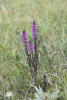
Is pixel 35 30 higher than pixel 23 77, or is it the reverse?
pixel 35 30

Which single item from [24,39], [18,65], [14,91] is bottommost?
[14,91]

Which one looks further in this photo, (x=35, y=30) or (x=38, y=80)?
(x=38, y=80)

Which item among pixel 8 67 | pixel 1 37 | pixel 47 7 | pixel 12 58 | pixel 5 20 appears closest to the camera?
pixel 12 58

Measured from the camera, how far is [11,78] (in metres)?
2.14

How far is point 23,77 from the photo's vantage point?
2.16 metres

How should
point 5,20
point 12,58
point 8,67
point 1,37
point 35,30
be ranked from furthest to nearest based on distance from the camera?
point 5,20 < point 1,37 < point 8,67 < point 12,58 < point 35,30

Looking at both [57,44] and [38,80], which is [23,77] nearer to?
[38,80]

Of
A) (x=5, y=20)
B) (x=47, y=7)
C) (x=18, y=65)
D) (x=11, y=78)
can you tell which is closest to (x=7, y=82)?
(x=11, y=78)

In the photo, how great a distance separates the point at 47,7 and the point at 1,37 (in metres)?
1.53

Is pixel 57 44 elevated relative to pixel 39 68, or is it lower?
elevated

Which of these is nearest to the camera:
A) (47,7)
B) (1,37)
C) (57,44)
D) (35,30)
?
(35,30)

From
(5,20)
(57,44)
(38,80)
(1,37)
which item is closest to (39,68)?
(38,80)

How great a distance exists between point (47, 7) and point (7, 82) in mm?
2295

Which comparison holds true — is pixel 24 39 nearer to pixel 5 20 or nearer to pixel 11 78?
pixel 11 78
